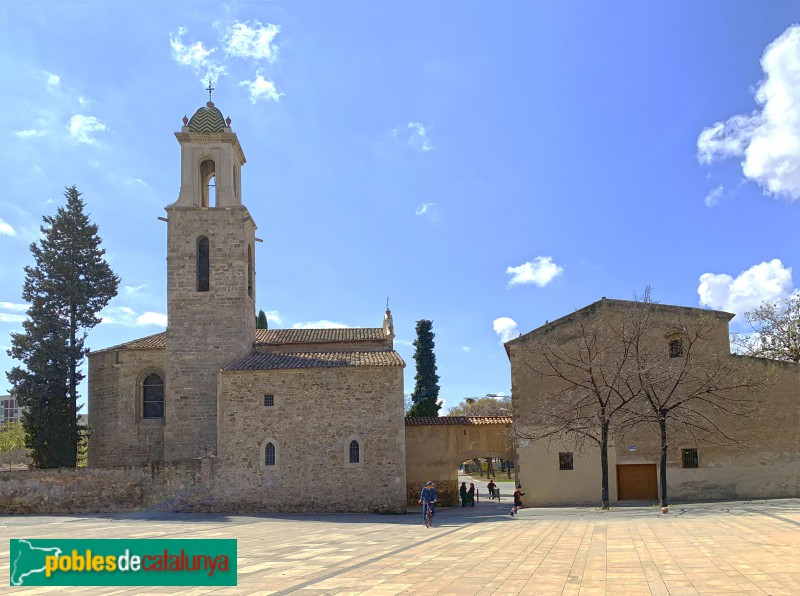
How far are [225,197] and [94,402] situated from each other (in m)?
10.8

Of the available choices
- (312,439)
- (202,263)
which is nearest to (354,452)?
(312,439)

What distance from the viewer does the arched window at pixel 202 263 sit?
31188mm

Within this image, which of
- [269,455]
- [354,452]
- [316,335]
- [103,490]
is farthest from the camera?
[316,335]

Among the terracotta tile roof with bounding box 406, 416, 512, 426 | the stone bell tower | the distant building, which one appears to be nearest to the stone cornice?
the stone bell tower

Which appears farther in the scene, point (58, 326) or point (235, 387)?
point (58, 326)

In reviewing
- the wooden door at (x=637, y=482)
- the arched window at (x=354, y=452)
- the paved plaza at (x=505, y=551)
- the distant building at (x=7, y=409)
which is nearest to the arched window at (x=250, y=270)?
the arched window at (x=354, y=452)

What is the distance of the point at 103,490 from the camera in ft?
87.9

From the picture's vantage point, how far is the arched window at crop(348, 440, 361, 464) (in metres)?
27.5

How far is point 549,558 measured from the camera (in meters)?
12.3

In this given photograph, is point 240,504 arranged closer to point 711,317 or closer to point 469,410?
point 711,317

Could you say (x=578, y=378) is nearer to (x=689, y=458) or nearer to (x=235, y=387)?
(x=689, y=458)

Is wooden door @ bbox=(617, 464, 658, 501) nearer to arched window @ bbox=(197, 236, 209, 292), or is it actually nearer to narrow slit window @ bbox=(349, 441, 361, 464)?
narrow slit window @ bbox=(349, 441, 361, 464)

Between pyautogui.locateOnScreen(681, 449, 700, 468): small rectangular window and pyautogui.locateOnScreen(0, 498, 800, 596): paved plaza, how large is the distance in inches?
189

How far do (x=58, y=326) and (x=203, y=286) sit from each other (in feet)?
26.3
